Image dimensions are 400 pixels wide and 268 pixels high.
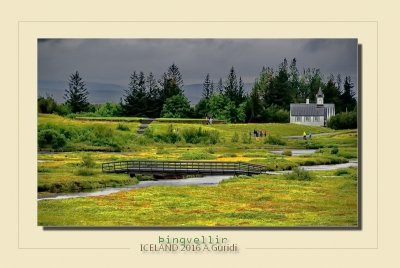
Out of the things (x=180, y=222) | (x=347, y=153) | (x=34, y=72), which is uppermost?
(x=34, y=72)

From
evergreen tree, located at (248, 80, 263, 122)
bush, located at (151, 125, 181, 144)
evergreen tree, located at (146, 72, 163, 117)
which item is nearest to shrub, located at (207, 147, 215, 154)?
bush, located at (151, 125, 181, 144)

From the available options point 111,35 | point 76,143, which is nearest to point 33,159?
point 76,143

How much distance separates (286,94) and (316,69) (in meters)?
1.89

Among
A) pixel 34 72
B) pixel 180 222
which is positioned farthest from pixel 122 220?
pixel 34 72

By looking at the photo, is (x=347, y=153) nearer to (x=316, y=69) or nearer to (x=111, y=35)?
(x=316, y=69)

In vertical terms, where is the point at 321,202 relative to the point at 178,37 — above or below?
below

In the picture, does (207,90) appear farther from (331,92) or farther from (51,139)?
(51,139)

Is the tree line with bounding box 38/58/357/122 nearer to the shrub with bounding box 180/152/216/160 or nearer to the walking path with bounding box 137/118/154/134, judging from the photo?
the walking path with bounding box 137/118/154/134

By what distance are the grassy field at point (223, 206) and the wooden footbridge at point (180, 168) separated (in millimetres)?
791

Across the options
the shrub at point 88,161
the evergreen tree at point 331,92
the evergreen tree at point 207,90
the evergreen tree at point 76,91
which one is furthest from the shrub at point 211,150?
the evergreen tree at point 76,91

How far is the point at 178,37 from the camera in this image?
39.3 meters

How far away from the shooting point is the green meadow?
130 ft

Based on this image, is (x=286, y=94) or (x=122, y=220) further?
(x=286, y=94)

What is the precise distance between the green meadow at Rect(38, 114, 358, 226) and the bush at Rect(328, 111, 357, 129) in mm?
242
